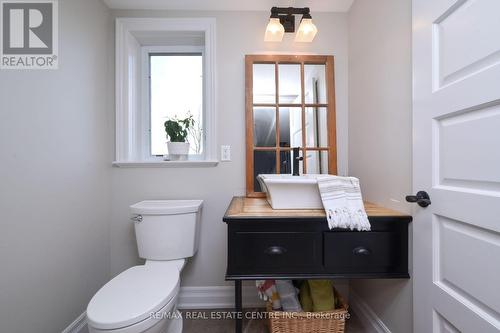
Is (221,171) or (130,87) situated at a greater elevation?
(130,87)

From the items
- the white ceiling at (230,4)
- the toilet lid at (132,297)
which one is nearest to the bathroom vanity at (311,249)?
the toilet lid at (132,297)

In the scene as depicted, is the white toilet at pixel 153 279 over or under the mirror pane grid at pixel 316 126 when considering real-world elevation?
under

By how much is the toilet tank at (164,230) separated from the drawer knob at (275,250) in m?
0.61

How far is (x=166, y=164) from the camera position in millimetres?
1567

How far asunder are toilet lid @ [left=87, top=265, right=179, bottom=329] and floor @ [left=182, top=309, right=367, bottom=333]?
525 millimetres

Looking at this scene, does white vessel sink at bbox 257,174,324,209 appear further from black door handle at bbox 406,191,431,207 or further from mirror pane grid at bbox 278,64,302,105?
mirror pane grid at bbox 278,64,302,105

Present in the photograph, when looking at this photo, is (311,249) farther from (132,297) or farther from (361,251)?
(132,297)

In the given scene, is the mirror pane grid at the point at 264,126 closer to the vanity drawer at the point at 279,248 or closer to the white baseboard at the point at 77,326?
the vanity drawer at the point at 279,248

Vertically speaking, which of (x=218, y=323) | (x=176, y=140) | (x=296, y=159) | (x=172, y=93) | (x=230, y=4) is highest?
(x=230, y=4)

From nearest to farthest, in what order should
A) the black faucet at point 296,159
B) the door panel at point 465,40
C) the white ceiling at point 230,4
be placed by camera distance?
1. the door panel at point 465,40
2. the black faucet at point 296,159
3. the white ceiling at point 230,4

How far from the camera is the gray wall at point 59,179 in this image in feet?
3.09

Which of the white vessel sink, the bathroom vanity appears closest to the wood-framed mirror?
the white vessel sink

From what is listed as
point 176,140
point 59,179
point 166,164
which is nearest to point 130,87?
point 176,140

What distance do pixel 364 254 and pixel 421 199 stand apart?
334mm
